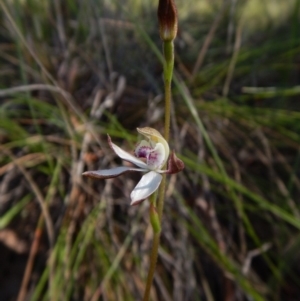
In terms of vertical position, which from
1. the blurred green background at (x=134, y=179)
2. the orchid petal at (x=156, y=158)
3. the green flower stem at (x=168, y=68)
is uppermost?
the green flower stem at (x=168, y=68)

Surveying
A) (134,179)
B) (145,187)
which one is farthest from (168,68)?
(134,179)

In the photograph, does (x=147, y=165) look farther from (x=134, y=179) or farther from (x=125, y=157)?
(x=134, y=179)

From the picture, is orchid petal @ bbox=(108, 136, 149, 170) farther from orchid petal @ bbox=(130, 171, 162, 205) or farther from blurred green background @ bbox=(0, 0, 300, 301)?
blurred green background @ bbox=(0, 0, 300, 301)

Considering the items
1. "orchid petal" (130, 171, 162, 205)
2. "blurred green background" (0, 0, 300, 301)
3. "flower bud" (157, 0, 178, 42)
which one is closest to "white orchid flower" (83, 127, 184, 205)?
"orchid petal" (130, 171, 162, 205)

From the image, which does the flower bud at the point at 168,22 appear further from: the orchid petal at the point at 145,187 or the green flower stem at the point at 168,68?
the orchid petal at the point at 145,187

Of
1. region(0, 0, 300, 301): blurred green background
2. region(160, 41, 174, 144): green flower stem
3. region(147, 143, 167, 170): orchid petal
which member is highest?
region(160, 41, 174, 144): green flower stem

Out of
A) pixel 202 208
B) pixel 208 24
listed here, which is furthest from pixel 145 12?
pixel 202 208

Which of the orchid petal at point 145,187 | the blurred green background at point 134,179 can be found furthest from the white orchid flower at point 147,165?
the blurred green background at point 134,179
